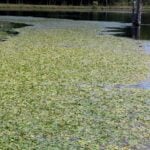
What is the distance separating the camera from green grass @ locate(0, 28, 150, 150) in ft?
29.7

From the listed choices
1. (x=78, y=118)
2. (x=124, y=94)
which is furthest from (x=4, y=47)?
(x=78, y=118)

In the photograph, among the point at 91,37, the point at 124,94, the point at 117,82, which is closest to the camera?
the point at 124,94

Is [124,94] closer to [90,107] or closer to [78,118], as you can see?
[90,107]

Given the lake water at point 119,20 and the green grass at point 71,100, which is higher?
the green grass at point 71,100

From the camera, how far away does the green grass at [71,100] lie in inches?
356

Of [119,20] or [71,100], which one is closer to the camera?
[71,100]

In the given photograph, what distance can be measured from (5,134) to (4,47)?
13.2 metres

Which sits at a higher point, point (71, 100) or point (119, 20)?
point (71, 100)

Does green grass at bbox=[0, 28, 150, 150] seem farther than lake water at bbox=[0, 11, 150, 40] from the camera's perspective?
No

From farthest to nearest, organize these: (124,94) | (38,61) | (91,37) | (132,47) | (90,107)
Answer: (91,37) < (132,47) < (38,61) < (124,94) < (90,107)

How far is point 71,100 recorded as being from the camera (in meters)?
12.1

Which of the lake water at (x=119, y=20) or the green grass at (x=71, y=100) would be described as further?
the lake water at (x=119, y=20)

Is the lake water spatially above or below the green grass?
below

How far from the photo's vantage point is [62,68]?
16.6 meters
